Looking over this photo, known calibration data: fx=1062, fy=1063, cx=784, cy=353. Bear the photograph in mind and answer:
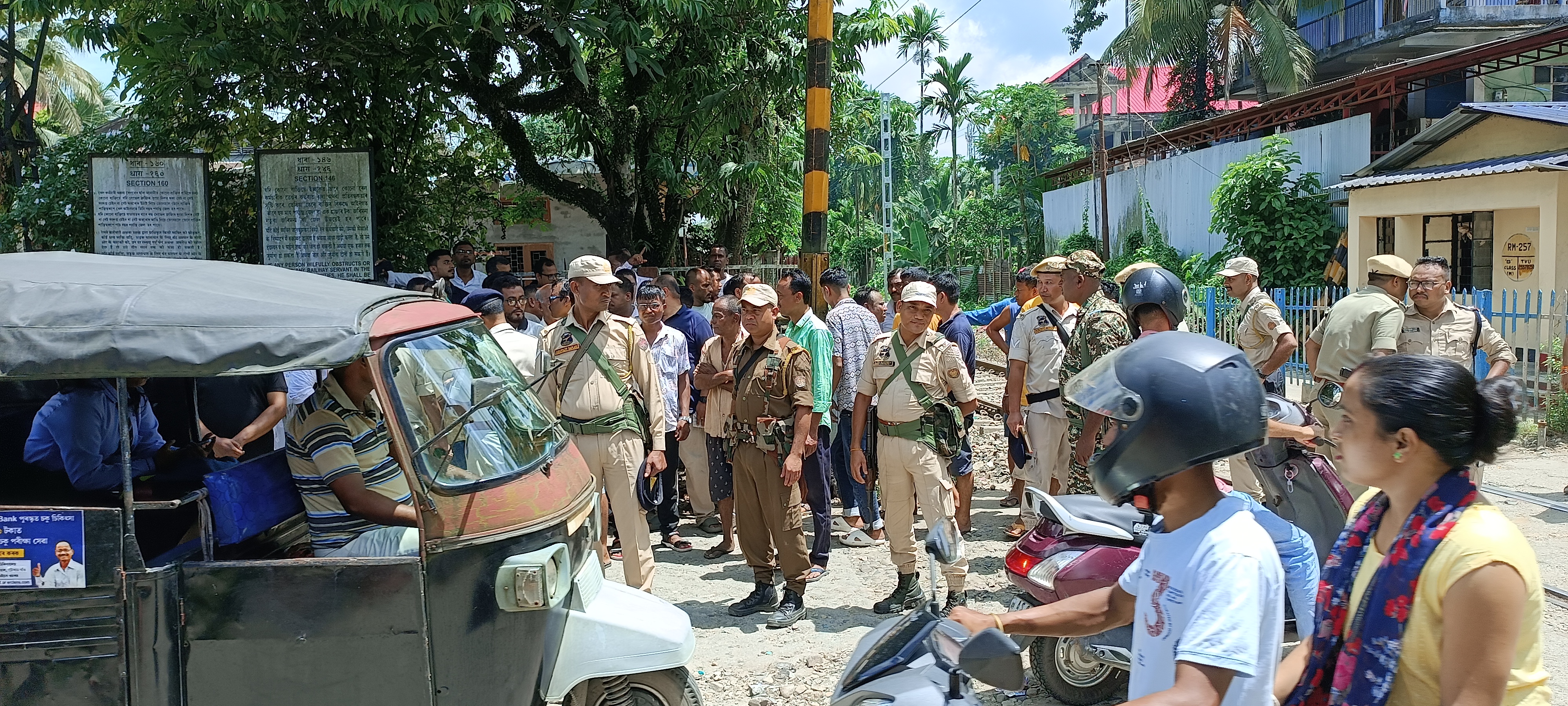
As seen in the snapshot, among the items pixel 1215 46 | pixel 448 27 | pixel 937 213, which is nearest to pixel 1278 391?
pixel 448 27

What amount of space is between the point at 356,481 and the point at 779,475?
8.43 ft

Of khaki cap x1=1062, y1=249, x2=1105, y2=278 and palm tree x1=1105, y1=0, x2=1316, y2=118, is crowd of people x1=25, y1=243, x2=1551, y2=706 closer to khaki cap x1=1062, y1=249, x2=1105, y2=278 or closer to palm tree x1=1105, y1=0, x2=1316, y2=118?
khaki cap x1=1062, y1=249, x2=1105, y2=278

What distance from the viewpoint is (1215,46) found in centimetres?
2933

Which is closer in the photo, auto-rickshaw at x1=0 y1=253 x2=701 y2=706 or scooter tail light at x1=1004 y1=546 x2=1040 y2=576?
auto-rickshaw at x1=0 y1=253 x2=701 y2=706

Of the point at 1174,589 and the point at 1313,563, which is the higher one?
the point at 1174,589

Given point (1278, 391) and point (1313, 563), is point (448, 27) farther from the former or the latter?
point (1313, 563)

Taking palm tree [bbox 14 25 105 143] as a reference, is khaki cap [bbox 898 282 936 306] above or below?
below

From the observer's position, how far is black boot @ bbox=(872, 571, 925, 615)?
233 inches

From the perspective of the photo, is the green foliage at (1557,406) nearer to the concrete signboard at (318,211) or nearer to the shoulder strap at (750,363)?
the shoulder strap at (750,363)

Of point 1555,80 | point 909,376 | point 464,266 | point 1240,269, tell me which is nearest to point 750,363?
point 909,376

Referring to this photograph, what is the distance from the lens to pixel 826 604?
625 centimetres

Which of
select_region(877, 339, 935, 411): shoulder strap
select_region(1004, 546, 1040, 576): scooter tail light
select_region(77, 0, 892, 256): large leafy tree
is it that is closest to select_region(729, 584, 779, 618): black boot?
select_region(877, 339, 935, 411): shoulder strap

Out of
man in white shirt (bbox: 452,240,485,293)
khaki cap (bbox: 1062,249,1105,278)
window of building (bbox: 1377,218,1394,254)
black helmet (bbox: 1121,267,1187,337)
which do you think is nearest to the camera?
black helmet (bbox: 1121,267,1187,337)

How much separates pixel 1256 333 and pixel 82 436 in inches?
247
